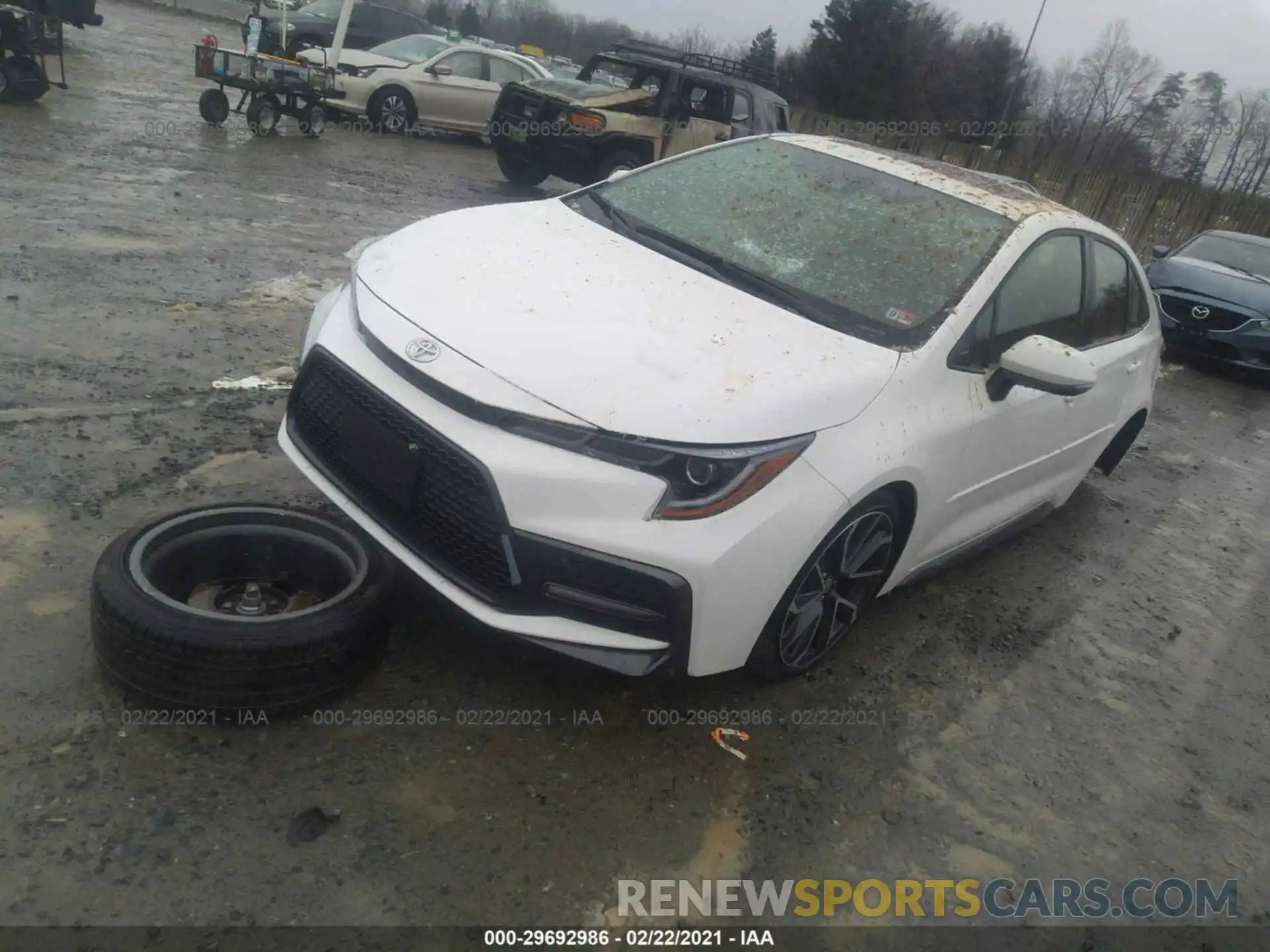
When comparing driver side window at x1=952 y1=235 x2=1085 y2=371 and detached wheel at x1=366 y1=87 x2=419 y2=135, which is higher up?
driver side window at x1=952 y1=235 x2=1085 y2=371

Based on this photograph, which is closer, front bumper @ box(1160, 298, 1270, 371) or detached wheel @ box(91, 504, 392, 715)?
detached wheel @ box(91, 504, 392, 715)

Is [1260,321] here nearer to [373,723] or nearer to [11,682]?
[373,723]

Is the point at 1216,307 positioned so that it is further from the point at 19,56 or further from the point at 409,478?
the point at 19,56

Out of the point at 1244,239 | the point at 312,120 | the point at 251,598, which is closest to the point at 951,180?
the point at 251,598

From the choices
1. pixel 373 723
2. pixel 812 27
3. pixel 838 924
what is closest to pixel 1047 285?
pixel 838 924

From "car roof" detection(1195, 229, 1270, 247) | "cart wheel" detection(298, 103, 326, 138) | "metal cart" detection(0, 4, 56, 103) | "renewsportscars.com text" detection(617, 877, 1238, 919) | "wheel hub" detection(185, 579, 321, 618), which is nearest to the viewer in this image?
"renewsportscars.com text" detection(617, 877, 1238, 919)

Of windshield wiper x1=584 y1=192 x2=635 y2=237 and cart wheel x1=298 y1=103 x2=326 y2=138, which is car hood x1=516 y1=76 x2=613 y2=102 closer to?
cart wheel x1=298 y1=103 x2=326 y2=138

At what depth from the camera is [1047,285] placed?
4.13 m

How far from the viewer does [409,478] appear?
2924 millimetres

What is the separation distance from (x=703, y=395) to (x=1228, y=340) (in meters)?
9.84

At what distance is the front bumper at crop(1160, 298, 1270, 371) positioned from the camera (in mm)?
10570

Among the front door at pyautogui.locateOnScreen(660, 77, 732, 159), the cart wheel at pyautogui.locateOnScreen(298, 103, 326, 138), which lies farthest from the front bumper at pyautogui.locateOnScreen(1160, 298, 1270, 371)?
the cart wheel at pyautogui.locateOnScreen(298, 103, 326, 138)

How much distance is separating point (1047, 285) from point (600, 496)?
235 cm

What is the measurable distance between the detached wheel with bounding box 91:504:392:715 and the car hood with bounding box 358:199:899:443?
764 mm
